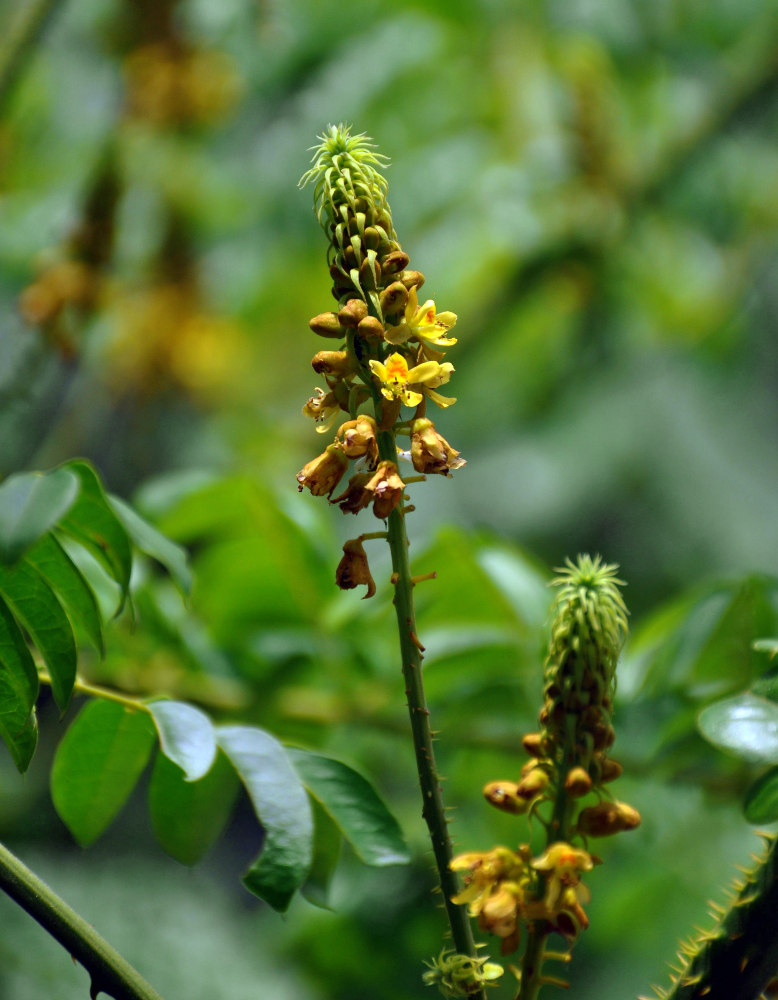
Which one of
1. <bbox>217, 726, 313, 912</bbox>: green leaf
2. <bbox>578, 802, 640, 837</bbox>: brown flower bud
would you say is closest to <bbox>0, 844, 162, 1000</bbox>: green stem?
<bbox>217, 726, 313, 912</bbox>: green leaf

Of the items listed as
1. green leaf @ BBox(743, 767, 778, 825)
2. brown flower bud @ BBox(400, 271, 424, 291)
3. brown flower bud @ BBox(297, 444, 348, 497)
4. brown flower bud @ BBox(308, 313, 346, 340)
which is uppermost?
brown flower bud @ BBox(400, 271, 424, 291)

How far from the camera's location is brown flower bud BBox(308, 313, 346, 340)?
1.04ft

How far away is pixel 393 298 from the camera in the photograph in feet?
1.02

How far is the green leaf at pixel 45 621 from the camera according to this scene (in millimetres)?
358

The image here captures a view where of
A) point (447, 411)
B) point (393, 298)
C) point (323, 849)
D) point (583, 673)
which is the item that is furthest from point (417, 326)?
point (447, 411)

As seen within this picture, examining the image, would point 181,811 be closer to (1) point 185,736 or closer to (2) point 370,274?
(1) point 185,736

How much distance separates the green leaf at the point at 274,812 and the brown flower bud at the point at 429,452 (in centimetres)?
14

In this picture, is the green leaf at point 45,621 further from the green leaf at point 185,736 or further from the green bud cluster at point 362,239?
the green bud cluster at point 362,239

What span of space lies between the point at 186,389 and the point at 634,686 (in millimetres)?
962

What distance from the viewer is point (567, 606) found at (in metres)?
0.33

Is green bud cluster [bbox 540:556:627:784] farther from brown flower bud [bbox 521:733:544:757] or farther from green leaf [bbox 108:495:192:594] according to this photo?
green leaf [bbox 108:495:192:594]

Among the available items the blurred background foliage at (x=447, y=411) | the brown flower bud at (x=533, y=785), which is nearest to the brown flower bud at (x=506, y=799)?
the brown flower bud at (x=533, y=785)

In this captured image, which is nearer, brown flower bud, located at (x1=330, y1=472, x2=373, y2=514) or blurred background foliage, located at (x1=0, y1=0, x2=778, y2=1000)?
brown flower bud, located at (x1=330, y1=472, x2=373, y2=514)

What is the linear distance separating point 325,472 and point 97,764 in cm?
18
